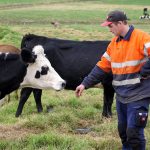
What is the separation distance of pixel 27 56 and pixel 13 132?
1458mm

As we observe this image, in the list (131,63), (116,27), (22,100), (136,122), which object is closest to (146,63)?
(131,63)

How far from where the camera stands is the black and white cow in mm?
6715

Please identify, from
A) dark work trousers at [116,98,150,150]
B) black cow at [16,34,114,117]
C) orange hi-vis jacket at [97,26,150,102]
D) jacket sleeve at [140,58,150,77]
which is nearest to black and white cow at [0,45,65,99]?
orange hi-vis jacket at [97,26,150,102]

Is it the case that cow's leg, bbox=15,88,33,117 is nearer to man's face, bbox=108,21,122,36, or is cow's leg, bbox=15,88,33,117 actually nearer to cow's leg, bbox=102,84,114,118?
cow's leg, bbox=102,84,114,118

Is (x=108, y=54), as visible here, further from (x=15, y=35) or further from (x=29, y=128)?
(x=15, y=35)

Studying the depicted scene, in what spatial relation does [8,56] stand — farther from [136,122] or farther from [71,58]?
[71,58]

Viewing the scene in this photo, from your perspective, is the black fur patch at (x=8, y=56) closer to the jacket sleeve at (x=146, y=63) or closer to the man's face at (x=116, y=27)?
the man's face at (x=116, y=27)

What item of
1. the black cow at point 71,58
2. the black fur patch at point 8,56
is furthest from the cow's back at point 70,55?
the black fur patch at point 8,56

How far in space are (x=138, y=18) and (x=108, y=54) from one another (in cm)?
3436

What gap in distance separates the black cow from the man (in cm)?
324

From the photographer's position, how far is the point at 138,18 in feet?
130

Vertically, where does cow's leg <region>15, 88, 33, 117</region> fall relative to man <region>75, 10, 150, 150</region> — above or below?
below

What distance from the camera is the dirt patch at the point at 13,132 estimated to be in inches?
274

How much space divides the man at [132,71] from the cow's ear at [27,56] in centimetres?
138
